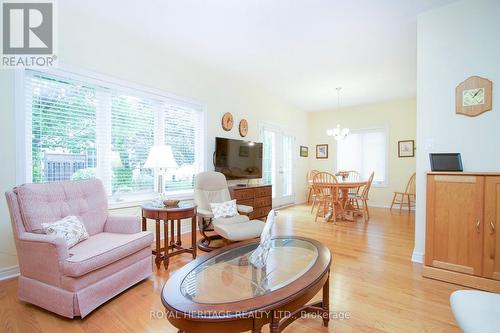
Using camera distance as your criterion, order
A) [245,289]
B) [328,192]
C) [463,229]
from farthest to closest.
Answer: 1. [328,192]
2. [463,229]
3. [245,289]

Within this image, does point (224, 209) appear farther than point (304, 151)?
No

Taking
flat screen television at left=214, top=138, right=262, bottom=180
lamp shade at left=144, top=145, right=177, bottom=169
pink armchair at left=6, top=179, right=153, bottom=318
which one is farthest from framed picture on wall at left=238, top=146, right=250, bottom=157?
pink armchair at left=6, top=179, right=153, bottom=318

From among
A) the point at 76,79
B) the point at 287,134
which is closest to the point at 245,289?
the point at 76,79

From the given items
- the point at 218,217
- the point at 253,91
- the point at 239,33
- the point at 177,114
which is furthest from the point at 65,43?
the point at 253,91

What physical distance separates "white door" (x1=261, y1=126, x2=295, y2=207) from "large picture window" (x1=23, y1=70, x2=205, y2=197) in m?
2.29

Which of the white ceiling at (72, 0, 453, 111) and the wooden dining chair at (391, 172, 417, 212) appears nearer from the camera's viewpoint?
the white ceiling at (72, 0, 453, 111)

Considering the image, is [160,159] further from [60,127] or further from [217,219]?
[60,127]

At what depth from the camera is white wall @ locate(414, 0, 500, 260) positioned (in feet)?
7.37

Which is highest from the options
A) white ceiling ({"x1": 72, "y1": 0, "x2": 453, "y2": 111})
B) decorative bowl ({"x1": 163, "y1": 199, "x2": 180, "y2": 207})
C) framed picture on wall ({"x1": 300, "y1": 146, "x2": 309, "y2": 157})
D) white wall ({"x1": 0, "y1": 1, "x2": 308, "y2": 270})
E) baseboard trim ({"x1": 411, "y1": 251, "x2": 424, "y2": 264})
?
white ceiling ({"x1": 72, "y1": 0, "x2": 453, "y2": 111})

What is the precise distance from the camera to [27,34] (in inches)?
93.4

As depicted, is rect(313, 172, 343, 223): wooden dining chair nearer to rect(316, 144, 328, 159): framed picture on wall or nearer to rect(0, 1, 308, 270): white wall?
rect(0, 1, 308, 270): white wall

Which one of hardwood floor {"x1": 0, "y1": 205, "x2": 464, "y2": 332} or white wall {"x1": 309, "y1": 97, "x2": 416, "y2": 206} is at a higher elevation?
white wall {"x1": 309, "y1": 97, "x2": 416, "y2": 206}

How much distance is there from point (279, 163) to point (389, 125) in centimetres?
294

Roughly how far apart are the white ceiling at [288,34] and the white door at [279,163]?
148 cm
